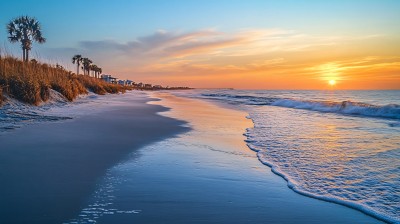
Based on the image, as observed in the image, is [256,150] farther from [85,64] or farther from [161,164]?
[85,64]

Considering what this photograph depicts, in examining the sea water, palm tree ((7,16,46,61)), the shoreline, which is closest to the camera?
the shoreline

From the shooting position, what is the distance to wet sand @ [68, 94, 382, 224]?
2576 millimetres

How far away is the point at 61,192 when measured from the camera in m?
2.86

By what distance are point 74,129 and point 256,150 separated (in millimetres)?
4044

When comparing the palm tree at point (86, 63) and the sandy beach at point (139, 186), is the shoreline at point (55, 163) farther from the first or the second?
the palm tree at point (86, 63)

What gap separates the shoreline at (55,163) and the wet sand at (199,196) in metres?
0.23

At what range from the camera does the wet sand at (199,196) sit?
2576 millimetres

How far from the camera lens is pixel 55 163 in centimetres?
384

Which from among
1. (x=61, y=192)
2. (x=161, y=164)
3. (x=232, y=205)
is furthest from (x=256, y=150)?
(x=61, y=192)

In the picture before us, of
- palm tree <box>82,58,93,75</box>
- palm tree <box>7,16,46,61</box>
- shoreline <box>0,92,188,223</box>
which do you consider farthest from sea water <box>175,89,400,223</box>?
palm tree <box>82,58,93,75</box>

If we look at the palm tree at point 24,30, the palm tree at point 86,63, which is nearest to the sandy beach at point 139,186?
the palm tree at point 24,30

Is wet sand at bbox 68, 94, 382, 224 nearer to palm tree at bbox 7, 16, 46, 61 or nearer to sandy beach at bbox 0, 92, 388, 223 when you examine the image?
sandy beach at bbox 0, 92, 388, 223

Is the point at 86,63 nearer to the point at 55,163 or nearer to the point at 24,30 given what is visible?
the point at 24,30

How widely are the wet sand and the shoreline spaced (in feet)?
0.74
